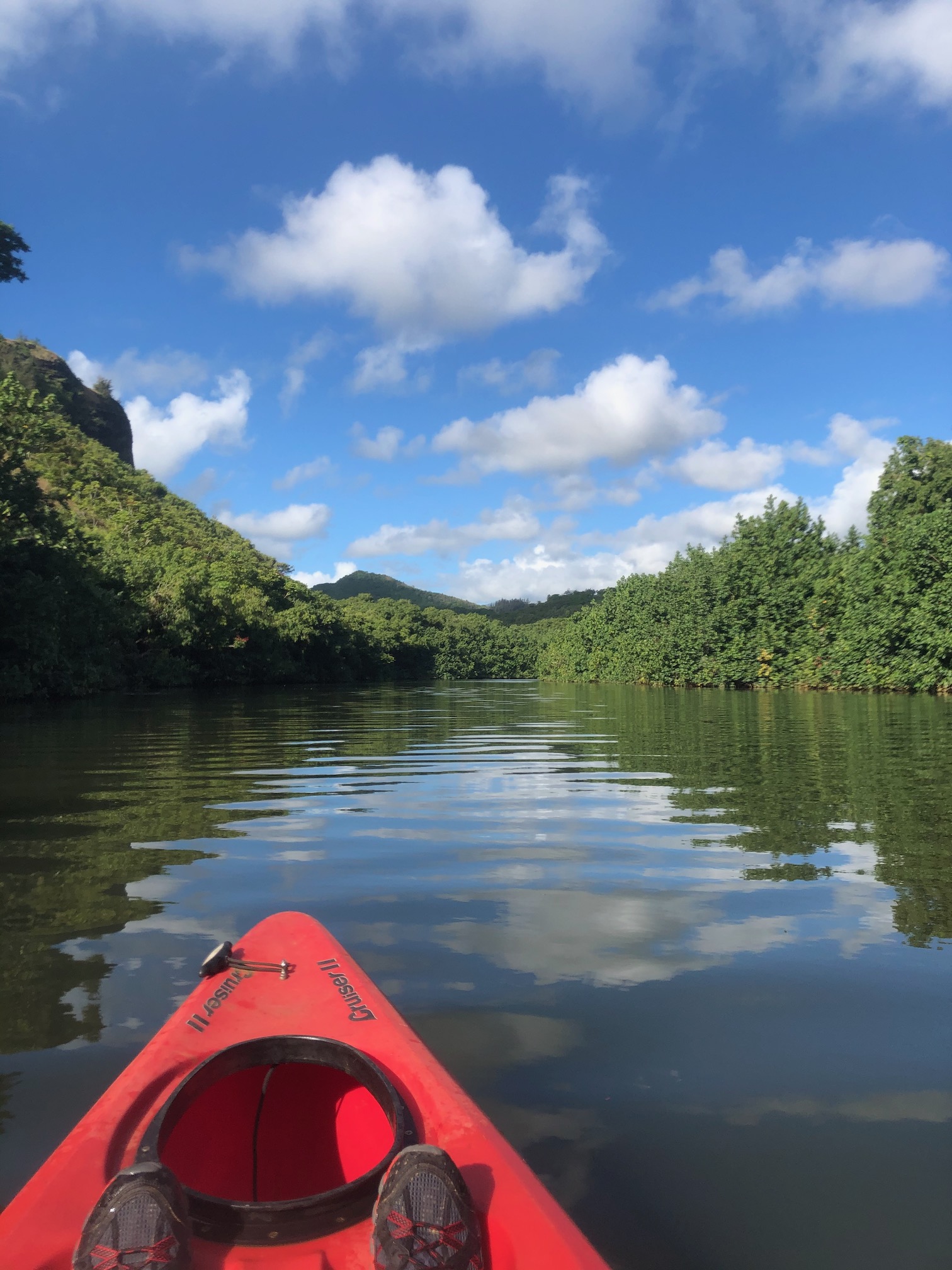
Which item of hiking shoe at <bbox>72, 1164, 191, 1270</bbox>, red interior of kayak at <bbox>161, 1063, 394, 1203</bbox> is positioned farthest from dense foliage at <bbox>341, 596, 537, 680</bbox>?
hiking shoe at <bbox>72, 1164, 191, 1270</bbox>

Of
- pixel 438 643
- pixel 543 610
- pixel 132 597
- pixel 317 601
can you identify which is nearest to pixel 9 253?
pixel 132 597

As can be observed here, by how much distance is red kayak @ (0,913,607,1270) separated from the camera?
1.56 metres

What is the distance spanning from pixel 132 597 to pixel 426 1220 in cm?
3469

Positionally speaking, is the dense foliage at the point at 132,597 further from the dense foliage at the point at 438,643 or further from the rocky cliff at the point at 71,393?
the rocky cliff at the point at 71,393

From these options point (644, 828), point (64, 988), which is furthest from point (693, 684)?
point (64, 988)

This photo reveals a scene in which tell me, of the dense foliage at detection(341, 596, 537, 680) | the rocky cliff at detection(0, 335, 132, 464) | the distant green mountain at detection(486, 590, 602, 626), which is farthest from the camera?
the distant green mountain at detection(486, 590, 602, 626)

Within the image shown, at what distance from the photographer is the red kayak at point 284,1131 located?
156 cm

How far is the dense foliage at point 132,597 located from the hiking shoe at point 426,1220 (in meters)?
22.2

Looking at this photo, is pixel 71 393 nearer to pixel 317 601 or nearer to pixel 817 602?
pixel 317 601

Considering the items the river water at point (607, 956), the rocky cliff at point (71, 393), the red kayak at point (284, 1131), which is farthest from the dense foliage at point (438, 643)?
the red kayak at point (284, 1131)

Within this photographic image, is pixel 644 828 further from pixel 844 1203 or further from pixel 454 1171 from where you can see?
pixel 454 1171

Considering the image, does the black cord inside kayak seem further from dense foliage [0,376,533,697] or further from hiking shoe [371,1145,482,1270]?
dense foliage [0,376,533,697]

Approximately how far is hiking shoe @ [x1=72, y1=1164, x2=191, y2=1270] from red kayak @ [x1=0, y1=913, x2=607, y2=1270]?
58mm

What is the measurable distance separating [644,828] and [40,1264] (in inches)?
205
